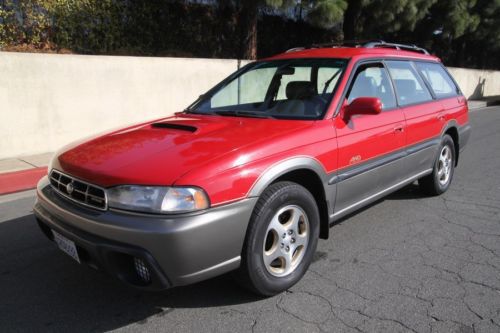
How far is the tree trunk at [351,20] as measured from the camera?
45.2ft

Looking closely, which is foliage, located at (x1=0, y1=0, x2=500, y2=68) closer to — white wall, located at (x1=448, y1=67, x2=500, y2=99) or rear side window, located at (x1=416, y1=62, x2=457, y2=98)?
white wall, located at (x1=448, y1=67, x2=500, y2=99)

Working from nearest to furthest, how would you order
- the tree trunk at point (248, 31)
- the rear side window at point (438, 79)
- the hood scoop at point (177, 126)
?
the hood scoop at point (177, 126), the rear side window at point (438, 79), the tree trunk at point (248, 31)


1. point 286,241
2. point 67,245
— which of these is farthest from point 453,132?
point 67,245

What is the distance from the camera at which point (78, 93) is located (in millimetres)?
8336

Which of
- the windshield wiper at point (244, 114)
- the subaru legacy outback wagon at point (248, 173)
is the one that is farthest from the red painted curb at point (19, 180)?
the windshield wiper at point (244, 114)

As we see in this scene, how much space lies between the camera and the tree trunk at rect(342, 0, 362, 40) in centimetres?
1377

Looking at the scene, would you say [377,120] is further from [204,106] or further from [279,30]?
[279,30]

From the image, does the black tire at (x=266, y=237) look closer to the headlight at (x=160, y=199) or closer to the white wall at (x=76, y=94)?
the headlight at (x=160, y=199)

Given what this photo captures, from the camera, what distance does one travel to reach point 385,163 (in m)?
4.02

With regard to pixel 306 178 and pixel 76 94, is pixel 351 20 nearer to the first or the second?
pixel 76 94

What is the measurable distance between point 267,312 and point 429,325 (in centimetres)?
100

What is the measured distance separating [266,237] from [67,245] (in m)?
1.28

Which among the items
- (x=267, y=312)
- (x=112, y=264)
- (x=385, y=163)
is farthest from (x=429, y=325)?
(x=112, y=264)

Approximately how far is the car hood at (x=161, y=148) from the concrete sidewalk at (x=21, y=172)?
3.33 m
